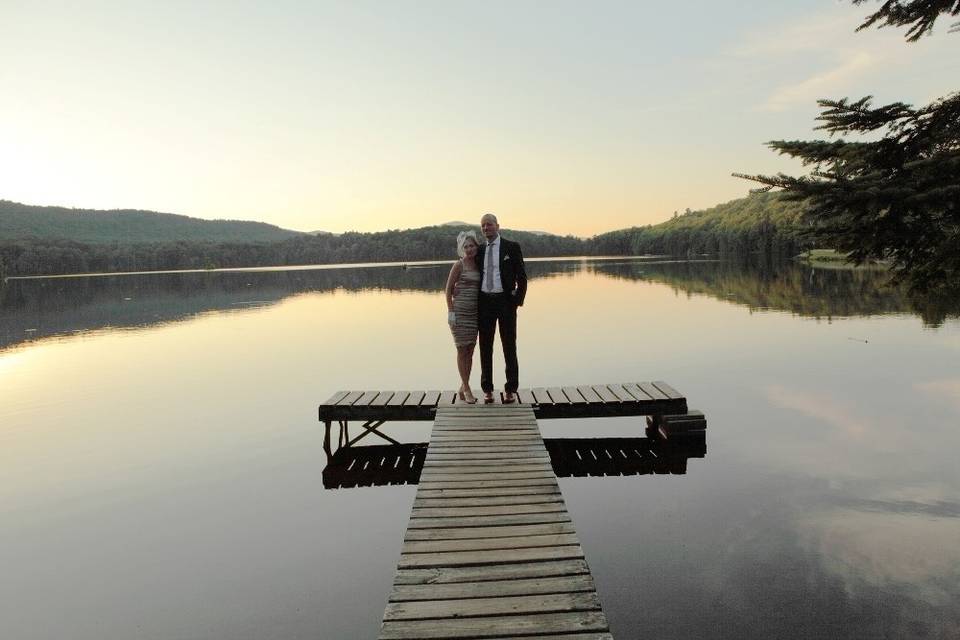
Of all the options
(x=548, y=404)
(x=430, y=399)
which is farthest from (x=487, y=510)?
(x=430, y=399)

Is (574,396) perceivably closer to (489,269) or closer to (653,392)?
(653,392)

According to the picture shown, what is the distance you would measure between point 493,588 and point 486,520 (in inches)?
48.7

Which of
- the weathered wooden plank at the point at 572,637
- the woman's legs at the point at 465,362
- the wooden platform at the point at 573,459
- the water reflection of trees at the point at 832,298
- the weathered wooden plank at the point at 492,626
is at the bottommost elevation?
the wooden platform at the point at 573,459

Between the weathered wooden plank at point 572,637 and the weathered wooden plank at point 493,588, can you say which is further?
the weathered wooden plank at point 493,588

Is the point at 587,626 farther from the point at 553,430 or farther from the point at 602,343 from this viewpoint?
the point at 602,343

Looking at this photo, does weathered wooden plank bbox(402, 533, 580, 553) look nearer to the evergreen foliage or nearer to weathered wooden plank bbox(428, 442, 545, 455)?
weathered wooden plank bbox(428, 442, 545, 455)

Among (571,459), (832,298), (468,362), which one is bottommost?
(571,459)

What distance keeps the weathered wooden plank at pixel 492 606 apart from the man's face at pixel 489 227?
5.27 metres

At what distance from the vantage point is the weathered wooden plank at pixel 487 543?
5289 mm

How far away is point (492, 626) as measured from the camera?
163 inches

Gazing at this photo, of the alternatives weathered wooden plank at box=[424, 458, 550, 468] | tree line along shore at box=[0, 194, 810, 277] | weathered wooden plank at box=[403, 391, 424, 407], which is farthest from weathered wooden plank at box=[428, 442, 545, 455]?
tree line along shore at box=[0, 194, 810, 277]

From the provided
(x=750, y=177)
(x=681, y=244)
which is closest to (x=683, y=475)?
(x=750, y=177)

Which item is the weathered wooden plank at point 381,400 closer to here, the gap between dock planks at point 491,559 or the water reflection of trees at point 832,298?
the gap between dock planks at point 491,559

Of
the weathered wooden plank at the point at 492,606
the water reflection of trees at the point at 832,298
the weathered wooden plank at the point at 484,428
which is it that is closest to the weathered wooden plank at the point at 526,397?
the weathered wooden plank at the point at 484,428
